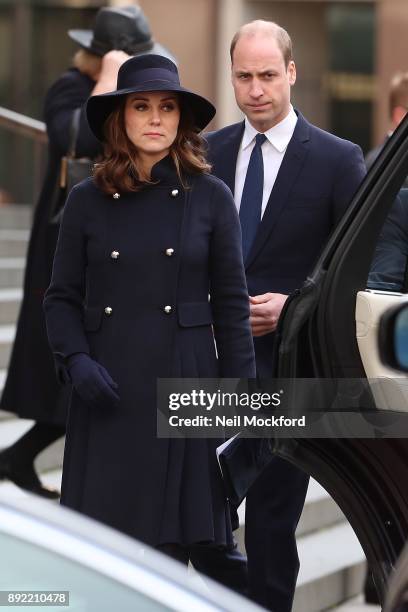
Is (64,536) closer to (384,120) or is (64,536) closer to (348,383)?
(348,383)

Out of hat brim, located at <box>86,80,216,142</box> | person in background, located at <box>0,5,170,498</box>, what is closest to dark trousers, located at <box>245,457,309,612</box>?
hat brim, located at <box>86,80,216,142</box>

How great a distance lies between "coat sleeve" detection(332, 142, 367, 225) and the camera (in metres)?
4.31

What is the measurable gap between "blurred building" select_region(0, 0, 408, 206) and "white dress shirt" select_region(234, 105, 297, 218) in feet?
39.9

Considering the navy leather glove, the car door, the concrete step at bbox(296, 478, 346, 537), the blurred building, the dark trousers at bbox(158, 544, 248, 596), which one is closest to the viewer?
the car door

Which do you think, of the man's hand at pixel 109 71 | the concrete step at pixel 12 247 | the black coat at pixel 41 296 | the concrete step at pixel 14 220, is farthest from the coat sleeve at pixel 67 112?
the concrete step at pixel 14 220

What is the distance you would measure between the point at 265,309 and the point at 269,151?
1.59ft

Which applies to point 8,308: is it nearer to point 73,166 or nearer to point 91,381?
point 73,166

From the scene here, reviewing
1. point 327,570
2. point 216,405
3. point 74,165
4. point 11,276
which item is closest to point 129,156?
point 216,405

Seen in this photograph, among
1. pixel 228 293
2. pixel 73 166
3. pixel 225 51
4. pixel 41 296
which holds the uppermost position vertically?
A: pixel 225 51

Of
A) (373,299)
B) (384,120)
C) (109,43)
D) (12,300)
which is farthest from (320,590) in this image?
(384,120)

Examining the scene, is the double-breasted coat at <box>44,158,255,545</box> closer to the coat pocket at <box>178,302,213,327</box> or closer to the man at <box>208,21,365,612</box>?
the coat pocket at <box>178,302,213,327</box>

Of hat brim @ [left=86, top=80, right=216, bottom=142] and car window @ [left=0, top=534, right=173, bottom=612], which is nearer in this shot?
car window @ [left=0, top=534, right=173, bottom=612]

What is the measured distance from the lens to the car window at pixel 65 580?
2.07 metres

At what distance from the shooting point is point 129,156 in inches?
155
